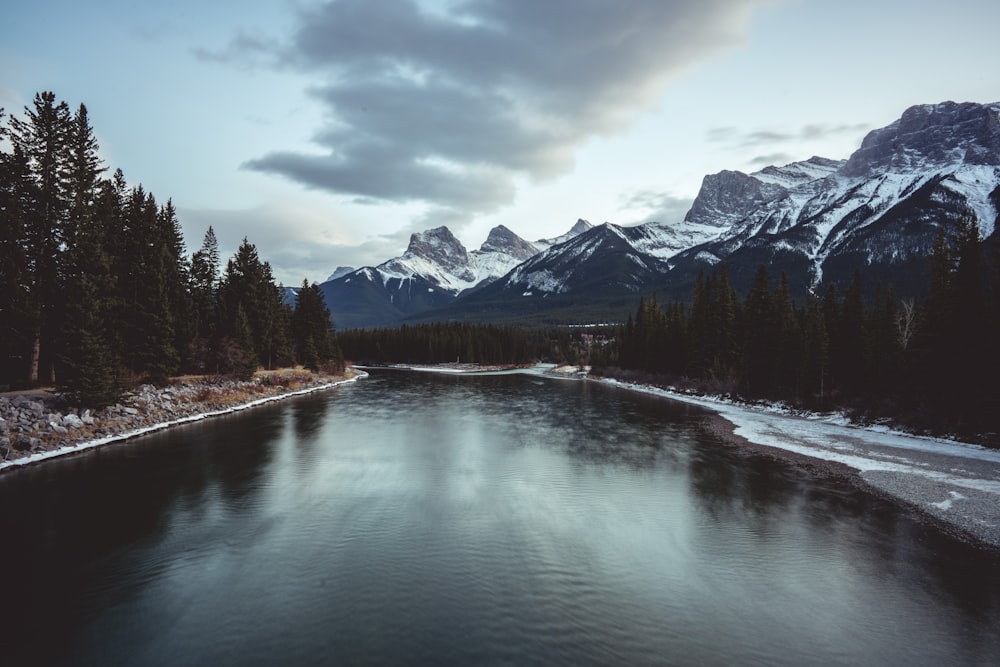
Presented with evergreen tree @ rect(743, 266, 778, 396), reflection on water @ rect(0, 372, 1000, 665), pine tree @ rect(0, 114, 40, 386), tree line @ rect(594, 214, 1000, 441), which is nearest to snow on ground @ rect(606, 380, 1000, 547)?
reflection on water @ rect(0, 372, 1000, 665)

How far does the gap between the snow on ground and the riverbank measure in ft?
135

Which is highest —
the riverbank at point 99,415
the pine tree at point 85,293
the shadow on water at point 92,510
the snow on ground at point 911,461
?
the pine tree at point 85,293

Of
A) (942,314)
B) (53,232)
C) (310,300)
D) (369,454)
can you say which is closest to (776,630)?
(369,454)

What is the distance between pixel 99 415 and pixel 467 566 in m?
29.3

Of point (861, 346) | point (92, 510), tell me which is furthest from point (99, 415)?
point (861, 346)

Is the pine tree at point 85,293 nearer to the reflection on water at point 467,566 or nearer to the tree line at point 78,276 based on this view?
the tree line at point 78,276

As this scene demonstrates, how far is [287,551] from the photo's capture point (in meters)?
15.7

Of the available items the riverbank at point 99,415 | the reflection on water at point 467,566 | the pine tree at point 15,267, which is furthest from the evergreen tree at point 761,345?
the pine tree at point 15,267

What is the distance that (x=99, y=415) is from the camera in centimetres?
3100

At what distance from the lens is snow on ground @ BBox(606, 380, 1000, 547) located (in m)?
19.8

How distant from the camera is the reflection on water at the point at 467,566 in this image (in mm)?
10938

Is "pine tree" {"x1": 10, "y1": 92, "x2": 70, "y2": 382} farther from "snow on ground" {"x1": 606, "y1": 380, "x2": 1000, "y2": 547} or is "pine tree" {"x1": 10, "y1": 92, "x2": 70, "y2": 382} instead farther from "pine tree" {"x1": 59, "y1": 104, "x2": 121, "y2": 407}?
"snow on ground" {"x1": 606, "y1": 380, "x2": 1000, "y2": 547}

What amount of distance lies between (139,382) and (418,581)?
1491 inches

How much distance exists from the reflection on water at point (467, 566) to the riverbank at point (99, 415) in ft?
5.33
